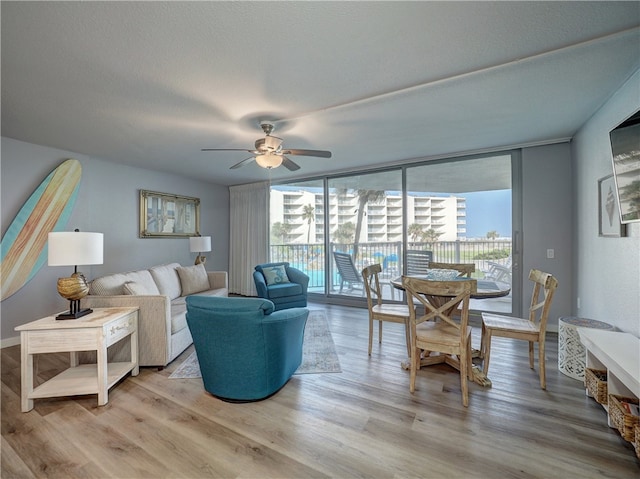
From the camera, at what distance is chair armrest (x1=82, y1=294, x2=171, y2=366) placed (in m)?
2.57

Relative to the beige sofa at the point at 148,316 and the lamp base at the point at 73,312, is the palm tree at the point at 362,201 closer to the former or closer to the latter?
the beige sofa at the point at 148,316

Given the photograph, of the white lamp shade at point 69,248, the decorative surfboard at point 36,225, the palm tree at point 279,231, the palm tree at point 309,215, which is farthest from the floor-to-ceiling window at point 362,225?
the decorative surfboard at point 36,225

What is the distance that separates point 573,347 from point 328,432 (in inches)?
89.1

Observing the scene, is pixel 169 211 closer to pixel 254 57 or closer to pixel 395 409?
pixel 254 57

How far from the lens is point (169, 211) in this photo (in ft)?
16.4

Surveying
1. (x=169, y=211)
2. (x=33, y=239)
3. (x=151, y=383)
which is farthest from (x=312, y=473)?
(x=169, y=211)

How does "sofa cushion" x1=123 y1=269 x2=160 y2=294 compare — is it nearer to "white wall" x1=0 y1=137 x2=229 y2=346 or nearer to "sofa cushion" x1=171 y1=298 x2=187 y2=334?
"sofa cushion" x1=171 y1=298 x2=187 y2=334

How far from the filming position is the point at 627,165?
1925 millimetres

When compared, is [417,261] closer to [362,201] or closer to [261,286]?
[362,201]

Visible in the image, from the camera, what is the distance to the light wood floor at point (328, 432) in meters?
1.47

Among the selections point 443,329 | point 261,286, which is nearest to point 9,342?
point 261,286

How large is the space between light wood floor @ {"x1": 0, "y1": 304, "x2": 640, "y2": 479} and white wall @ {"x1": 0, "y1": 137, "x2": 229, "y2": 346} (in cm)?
126

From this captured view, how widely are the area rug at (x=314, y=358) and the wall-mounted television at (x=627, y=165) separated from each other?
2.58m

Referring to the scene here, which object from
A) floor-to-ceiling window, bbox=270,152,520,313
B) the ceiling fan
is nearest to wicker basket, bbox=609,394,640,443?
floor-to-ceiling window, bbox=270,152,520,313
